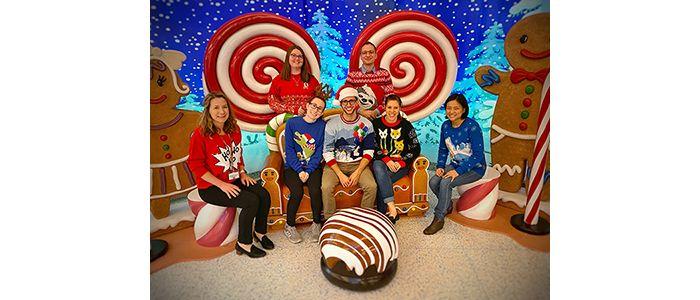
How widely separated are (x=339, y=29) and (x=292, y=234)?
4.51 ft

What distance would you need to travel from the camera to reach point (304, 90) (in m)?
2.27

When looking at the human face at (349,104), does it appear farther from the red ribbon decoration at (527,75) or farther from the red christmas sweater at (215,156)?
the red ribbon decoration at (527,75)

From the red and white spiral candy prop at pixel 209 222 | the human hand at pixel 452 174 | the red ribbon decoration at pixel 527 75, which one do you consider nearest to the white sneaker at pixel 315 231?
the red and white spiral candy prop at pixel 209 222

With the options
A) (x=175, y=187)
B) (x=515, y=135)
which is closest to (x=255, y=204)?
(x=175, y=187)

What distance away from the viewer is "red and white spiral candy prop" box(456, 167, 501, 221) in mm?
2369

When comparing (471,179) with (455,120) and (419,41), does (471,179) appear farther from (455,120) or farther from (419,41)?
(419,41)

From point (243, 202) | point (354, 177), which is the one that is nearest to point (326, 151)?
point (354, 177)

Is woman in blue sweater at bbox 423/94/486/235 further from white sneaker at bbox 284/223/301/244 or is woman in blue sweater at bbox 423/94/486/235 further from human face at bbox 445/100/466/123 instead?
white sneaker at bbox 284/223/301/244

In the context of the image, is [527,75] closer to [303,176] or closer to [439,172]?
[439,172]

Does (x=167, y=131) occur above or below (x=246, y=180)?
above

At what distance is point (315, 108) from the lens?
2.27m

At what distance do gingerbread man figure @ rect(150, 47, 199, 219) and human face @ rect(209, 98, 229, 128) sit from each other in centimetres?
10

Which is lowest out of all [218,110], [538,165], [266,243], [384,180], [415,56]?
[266,243]

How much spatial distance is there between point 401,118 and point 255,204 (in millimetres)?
1121
